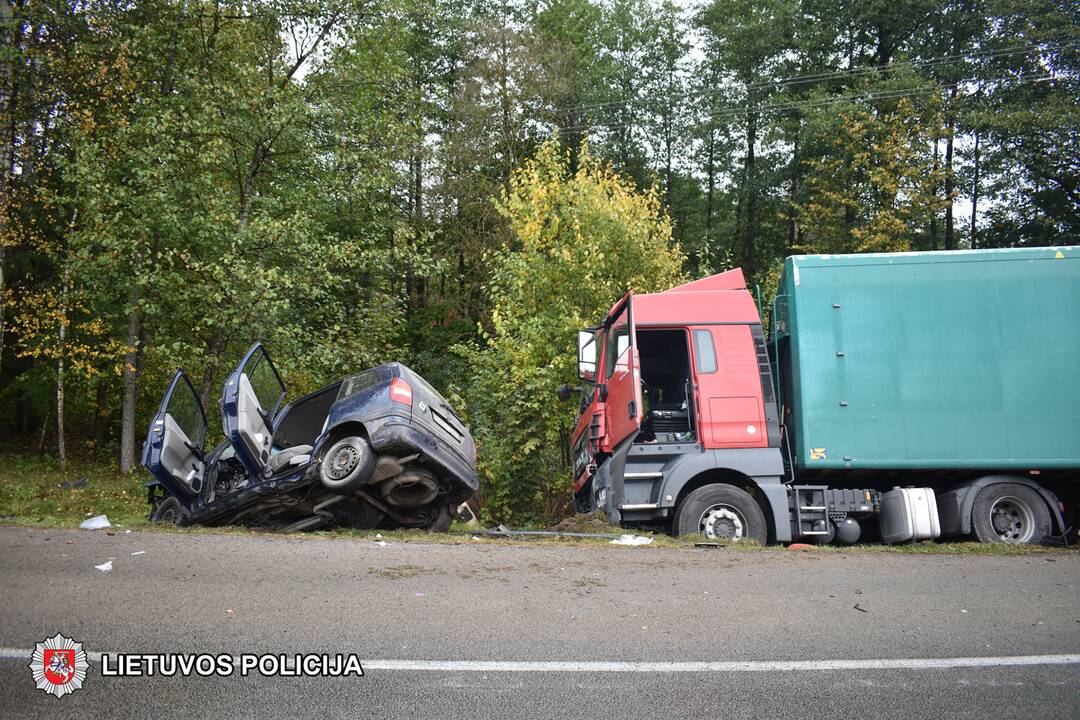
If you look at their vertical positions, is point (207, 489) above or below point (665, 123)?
below

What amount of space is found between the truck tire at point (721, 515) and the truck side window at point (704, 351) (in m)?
1.32

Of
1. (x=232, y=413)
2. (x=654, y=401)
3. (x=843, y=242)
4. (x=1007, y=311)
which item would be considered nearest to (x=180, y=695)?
(x=232, y=413)

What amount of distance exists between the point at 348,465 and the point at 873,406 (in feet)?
18.9

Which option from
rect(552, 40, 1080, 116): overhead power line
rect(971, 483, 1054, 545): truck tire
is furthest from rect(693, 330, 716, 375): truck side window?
rect(552, 40, 1080, 116): overhead power line

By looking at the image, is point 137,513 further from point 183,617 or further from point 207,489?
point 183,617

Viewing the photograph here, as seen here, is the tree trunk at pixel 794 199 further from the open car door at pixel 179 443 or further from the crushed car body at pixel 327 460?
the open car door at pixel 179 443

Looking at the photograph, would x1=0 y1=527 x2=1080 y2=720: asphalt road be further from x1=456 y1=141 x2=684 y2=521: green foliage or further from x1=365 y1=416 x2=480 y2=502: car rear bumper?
x1=456 y1=141 x2=684 y2=521: green foliage

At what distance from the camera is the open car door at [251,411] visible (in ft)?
24.1

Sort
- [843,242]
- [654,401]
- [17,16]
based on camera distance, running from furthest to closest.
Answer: [843,242] < [17,16] < [654,401]

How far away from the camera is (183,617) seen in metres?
4.44

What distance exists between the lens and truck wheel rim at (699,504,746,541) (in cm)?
800

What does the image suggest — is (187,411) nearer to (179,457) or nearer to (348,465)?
(179,457)

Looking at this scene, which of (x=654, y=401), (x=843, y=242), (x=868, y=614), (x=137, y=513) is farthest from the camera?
(x=843, y=242)

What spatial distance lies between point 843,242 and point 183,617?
22.3 metres
